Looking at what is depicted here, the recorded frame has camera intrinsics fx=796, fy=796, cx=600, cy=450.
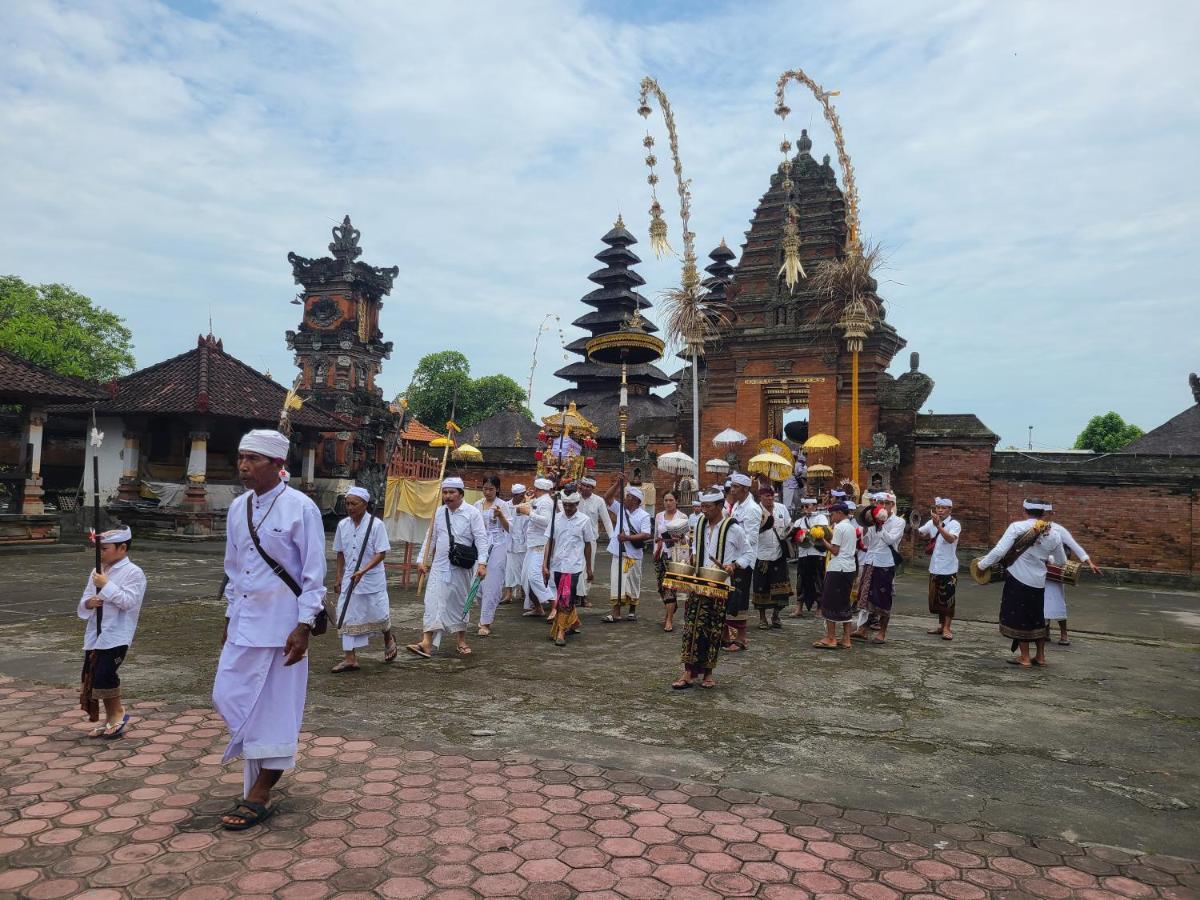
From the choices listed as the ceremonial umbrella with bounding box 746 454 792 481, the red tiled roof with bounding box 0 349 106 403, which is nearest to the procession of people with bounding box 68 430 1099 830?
the ceremonial umbrella with bounding box 746 454 792 481

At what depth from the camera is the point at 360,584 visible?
7.23 metres

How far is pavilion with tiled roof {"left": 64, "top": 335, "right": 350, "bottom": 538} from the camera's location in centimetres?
2262

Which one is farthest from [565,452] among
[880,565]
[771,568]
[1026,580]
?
[1026,580]

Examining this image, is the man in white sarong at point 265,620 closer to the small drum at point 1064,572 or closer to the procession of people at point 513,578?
the procession of people at point 513,578

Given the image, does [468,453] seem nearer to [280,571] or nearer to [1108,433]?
[280,571]

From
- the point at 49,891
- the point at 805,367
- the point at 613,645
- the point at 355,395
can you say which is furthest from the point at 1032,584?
the point at 355,395

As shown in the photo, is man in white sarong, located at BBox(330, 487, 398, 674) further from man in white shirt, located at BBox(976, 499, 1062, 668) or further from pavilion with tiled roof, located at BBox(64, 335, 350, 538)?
pavilion with tiled roof, located at BBox(64, 335, 350, 538)

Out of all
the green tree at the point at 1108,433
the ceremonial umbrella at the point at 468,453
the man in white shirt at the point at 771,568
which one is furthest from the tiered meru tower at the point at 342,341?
the green tree at the point at 1108,433

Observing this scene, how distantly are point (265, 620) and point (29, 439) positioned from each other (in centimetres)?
1955

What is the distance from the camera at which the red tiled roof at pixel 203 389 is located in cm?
2305

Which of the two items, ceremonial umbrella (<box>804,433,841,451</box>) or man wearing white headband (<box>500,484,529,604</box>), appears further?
ceremonial umbrella (<box>804,433,841,451</box>)

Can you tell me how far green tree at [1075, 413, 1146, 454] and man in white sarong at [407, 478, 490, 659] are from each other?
52.2 metres

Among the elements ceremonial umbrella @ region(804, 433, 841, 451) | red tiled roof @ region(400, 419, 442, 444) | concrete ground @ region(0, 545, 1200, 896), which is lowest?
concrete ground @ region(0, 545, 1200, 896)

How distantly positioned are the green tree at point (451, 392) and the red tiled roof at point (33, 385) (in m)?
32.6
